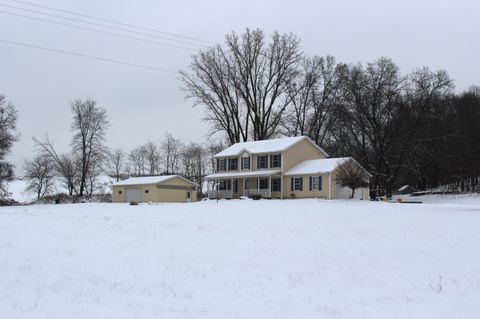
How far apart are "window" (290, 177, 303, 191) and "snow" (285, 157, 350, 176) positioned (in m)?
0.62

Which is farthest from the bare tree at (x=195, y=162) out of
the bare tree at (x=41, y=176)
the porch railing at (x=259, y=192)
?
the porch railing at (x=259, y=192)

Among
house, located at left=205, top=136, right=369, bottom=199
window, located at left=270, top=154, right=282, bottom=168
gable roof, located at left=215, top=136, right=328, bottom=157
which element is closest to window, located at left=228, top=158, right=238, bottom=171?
house, located at left=205, top=136, right=369, bottom=199

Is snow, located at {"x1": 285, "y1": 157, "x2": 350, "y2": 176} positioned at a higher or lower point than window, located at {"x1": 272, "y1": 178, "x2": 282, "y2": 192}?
higher

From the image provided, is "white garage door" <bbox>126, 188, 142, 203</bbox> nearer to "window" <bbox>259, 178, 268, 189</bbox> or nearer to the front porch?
the front porch

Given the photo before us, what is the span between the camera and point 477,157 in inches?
2056

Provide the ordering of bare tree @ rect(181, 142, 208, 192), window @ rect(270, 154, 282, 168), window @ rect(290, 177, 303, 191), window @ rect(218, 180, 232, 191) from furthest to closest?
bare tree @ rect(181, 142, 208, 192) → window @ rect(218, 180, 232, 191) → window @ rect(270, 154, 282, 168) → window @ rect(290, 177, 303, 191)

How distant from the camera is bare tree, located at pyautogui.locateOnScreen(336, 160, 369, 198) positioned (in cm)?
4378

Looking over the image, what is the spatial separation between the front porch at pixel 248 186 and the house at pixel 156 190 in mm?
2920

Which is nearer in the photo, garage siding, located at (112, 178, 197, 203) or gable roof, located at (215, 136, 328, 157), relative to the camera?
gable roof, located at (215, 136, 328, 157)

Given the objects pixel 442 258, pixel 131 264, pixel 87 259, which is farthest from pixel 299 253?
pixel 87 259

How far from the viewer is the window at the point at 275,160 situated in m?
51.6

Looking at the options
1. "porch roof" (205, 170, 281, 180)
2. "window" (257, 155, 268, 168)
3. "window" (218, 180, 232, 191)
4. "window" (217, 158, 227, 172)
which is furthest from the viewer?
"window" (217, 158, 227, 172)

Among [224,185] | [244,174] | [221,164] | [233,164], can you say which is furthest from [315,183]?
[221,164]

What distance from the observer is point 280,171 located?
51.0 metres
